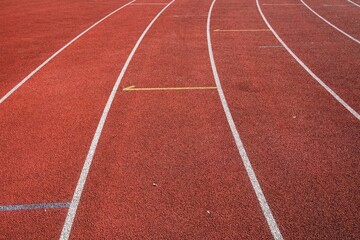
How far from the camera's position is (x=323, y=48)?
10539 mm

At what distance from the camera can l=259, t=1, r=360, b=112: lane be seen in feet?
25.8

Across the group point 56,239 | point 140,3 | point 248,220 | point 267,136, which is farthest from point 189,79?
point 140,3

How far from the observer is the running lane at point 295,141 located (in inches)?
168

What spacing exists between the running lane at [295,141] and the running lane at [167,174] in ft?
1.21

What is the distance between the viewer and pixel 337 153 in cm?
543

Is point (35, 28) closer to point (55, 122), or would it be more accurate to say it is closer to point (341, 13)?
point (55, 122)

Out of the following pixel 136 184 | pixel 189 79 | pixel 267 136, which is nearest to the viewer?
pixel 136 184

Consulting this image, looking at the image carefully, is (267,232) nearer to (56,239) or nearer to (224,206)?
(224,206)

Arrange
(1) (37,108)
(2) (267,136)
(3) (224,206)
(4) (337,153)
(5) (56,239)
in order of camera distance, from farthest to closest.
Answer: (1) (37,108) < (2) (267,136) < (4) (337,153) < (3) (224,206) < (5) (56,239)

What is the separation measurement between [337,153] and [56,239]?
13.7ft

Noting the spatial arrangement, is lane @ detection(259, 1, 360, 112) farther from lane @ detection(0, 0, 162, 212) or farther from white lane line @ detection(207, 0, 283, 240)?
lane @ detection(0, 0, 162, 212)

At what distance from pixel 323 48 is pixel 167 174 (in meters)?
7.70

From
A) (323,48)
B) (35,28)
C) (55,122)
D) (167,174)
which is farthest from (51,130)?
(35,28)

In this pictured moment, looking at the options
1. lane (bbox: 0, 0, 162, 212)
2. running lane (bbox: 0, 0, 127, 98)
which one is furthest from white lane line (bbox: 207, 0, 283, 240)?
running lane (bbox: 0, 0, 127, 98)
